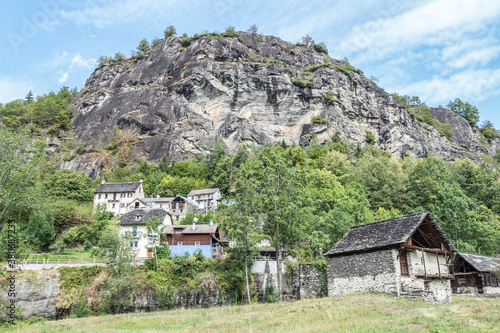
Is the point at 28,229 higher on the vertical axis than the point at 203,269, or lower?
higher

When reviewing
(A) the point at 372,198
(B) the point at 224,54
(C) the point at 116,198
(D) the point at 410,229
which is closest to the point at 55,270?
(D) the point at 410,229

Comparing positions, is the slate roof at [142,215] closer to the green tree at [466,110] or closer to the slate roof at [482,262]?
the slate roof at [482,262]

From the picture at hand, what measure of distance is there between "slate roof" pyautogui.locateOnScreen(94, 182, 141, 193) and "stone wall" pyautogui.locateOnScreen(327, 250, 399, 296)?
4860 centimetres

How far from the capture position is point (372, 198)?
55906 millimetres

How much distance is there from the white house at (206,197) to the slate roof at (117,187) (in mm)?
10704

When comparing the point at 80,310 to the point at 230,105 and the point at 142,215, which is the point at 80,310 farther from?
the point at 230,105

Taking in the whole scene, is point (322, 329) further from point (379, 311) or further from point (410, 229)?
point (410, 229)

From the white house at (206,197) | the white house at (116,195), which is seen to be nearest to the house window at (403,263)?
the white house at (206,197)

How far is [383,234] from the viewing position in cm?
2773

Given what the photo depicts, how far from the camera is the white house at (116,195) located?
2643 inches

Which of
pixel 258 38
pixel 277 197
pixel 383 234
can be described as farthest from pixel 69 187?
pixel 258 38

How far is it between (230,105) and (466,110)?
108350mm

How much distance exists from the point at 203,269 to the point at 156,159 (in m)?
55.5

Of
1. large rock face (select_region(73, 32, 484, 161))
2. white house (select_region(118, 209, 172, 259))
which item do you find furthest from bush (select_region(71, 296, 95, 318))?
large rock face (select_region(73, 32, 484, 161))
